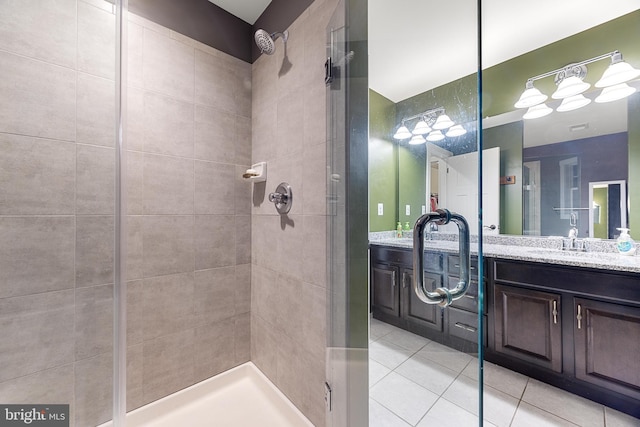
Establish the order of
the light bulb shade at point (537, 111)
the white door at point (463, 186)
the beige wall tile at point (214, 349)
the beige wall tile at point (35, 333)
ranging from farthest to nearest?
the light bulb shade at point (537, 111), the beige wall tile at point (214, 349), the beige wall tile at point (35, 333), the white door at point (463, 186)

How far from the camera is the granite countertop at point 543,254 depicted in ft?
2.69

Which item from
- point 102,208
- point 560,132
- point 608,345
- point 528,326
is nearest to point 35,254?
point 102,208

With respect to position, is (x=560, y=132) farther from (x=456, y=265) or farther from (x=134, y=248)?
(x=134, y=248)

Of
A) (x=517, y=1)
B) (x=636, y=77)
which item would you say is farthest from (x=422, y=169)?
(x=636, y=77)

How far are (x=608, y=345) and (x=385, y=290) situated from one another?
140 cm

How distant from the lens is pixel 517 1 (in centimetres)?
147

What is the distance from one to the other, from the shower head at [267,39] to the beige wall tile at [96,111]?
789 mm

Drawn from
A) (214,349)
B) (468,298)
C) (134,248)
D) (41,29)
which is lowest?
(214,349)

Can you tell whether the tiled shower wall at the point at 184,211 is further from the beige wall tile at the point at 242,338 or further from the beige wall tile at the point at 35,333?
the beige wall tile at the point at 35,333

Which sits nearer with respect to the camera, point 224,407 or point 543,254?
point 224,407

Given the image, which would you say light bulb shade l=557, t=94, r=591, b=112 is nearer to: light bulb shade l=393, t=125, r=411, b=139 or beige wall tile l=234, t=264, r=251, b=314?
light bulb shade l=393, t=125, r=411, b=139

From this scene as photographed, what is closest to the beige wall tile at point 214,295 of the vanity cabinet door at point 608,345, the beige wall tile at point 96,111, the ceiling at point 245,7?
the beige wall tile at point 96,111

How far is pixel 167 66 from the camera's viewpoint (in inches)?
53.1

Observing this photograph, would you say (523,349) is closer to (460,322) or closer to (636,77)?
(460,322)
